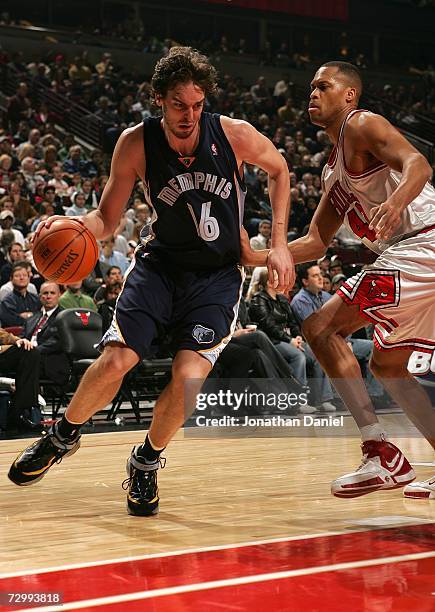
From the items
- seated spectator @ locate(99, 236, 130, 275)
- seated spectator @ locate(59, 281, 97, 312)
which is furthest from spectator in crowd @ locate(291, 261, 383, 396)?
seated spectator @ locate(99, 236, 130, 275)

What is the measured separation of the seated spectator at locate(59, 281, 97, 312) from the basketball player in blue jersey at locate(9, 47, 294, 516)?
4.85m

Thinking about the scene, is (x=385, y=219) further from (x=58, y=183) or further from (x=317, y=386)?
(x=58, y=183)

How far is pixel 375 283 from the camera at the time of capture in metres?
3.97

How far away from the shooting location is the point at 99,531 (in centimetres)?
360

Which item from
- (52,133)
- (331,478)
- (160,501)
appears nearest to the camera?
(160,501)

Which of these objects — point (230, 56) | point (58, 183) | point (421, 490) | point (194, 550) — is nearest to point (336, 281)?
point (58, 183)

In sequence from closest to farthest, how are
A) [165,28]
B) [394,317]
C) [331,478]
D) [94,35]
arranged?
[394,317] → [331,478] → [94,35] → [165,28]

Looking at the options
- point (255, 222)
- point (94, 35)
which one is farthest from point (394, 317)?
point (94, 35)

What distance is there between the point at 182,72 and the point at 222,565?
79.2 inches

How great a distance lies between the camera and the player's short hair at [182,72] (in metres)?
3.81

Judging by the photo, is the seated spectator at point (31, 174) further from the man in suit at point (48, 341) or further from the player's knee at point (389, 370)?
the player's knee at point (389, 370)

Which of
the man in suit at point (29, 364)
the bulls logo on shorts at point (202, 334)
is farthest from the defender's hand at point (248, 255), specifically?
the man in suit at point (29, 364)

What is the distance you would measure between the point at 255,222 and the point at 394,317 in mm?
10245

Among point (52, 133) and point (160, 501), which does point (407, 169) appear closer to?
point (160, 501)
